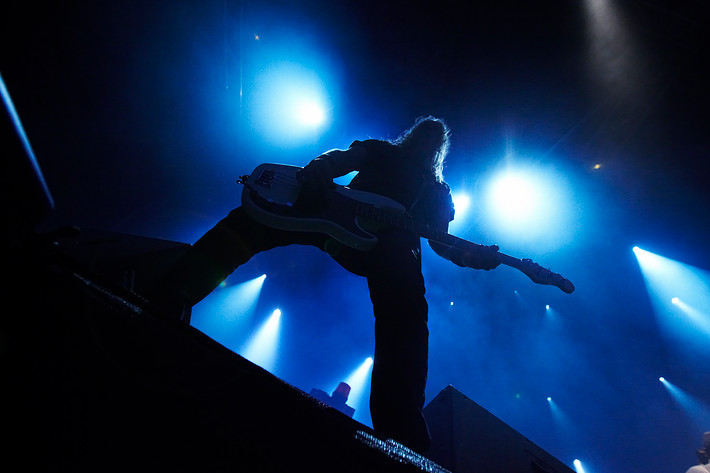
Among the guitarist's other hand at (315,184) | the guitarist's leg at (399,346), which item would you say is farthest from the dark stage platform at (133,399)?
the guitarist's other hand at (315,184)

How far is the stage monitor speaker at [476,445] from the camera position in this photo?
1.26m

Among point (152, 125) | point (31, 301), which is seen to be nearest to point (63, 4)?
point (152, 125)

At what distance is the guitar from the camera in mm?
1778

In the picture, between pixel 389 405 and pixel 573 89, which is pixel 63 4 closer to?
pixel 389 405

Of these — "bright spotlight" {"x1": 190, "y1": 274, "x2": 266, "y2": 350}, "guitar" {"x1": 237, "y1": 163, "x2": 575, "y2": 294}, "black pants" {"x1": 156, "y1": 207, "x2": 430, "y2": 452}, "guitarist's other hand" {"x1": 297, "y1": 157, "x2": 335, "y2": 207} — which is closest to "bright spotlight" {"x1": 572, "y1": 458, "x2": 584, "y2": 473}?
"bright spotlight" {"x1": 190, "y1": 274, "x2": 266, "y2": 350}

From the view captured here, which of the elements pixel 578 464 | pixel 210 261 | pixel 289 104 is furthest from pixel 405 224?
pixel 578 464

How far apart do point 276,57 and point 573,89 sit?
22.5ft

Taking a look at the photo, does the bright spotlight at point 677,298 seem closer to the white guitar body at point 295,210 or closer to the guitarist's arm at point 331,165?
the guitarist's arm at point 331,165

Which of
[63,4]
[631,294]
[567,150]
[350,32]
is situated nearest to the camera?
[63,4]

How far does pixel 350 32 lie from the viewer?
5.67 metres

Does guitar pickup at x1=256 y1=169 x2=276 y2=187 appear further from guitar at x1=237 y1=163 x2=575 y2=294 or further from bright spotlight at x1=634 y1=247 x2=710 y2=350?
bright spotlight at x1=634 y1=247 x2=710 y2=350

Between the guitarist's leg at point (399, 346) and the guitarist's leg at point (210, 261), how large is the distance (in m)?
0.80

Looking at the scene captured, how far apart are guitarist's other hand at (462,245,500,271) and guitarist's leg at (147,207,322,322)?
5.39 feet

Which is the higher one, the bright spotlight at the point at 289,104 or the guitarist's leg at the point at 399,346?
the bright spotlight at the point at 289,104
